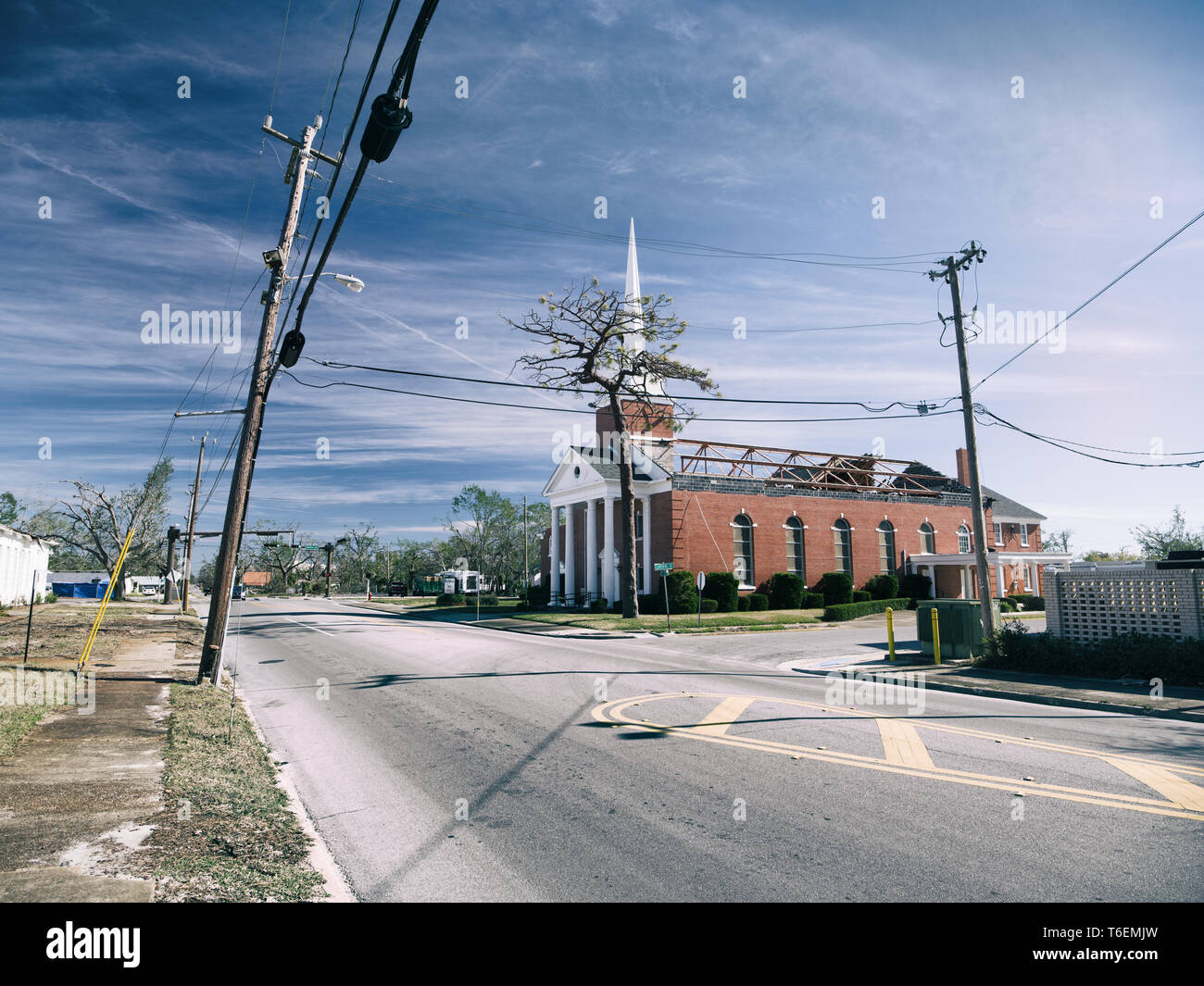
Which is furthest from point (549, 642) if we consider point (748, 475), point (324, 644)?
point (748, 475)

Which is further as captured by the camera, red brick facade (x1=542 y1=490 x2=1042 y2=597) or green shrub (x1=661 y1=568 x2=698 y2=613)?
red brick facade (x1=542 y1=490 x2=1042 y2=597)

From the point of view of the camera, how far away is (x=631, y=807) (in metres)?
5.78

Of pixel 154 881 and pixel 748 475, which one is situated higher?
pixel 748 475

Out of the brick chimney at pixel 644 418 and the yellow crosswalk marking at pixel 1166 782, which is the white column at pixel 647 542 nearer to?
the brick chimney at pixel 644 418

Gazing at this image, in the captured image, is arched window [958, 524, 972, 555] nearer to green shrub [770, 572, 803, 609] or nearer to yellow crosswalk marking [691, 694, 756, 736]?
green shrub [770, 572, 803, 609]

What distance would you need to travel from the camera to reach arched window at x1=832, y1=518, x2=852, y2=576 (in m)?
42.4

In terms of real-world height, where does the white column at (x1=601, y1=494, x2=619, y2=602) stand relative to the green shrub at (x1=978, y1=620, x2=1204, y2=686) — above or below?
above

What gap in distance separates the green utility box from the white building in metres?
37.9

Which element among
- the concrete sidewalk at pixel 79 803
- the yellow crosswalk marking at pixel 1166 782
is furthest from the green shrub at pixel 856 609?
the concrete sidewalk at pixel 79 803

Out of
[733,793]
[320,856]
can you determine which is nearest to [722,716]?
[733,793]

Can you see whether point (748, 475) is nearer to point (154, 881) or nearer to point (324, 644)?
point (324, 644)

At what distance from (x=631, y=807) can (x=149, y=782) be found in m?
4.45

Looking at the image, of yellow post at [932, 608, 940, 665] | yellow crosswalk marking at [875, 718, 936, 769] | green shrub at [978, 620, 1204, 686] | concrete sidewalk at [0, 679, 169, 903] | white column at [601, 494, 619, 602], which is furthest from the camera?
white column at [601, 494, 619, 602]

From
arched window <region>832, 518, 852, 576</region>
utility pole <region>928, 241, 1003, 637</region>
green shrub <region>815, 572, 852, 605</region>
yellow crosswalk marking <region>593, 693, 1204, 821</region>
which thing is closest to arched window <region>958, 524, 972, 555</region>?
arched window <region>832, 518, 852, 576</region>
